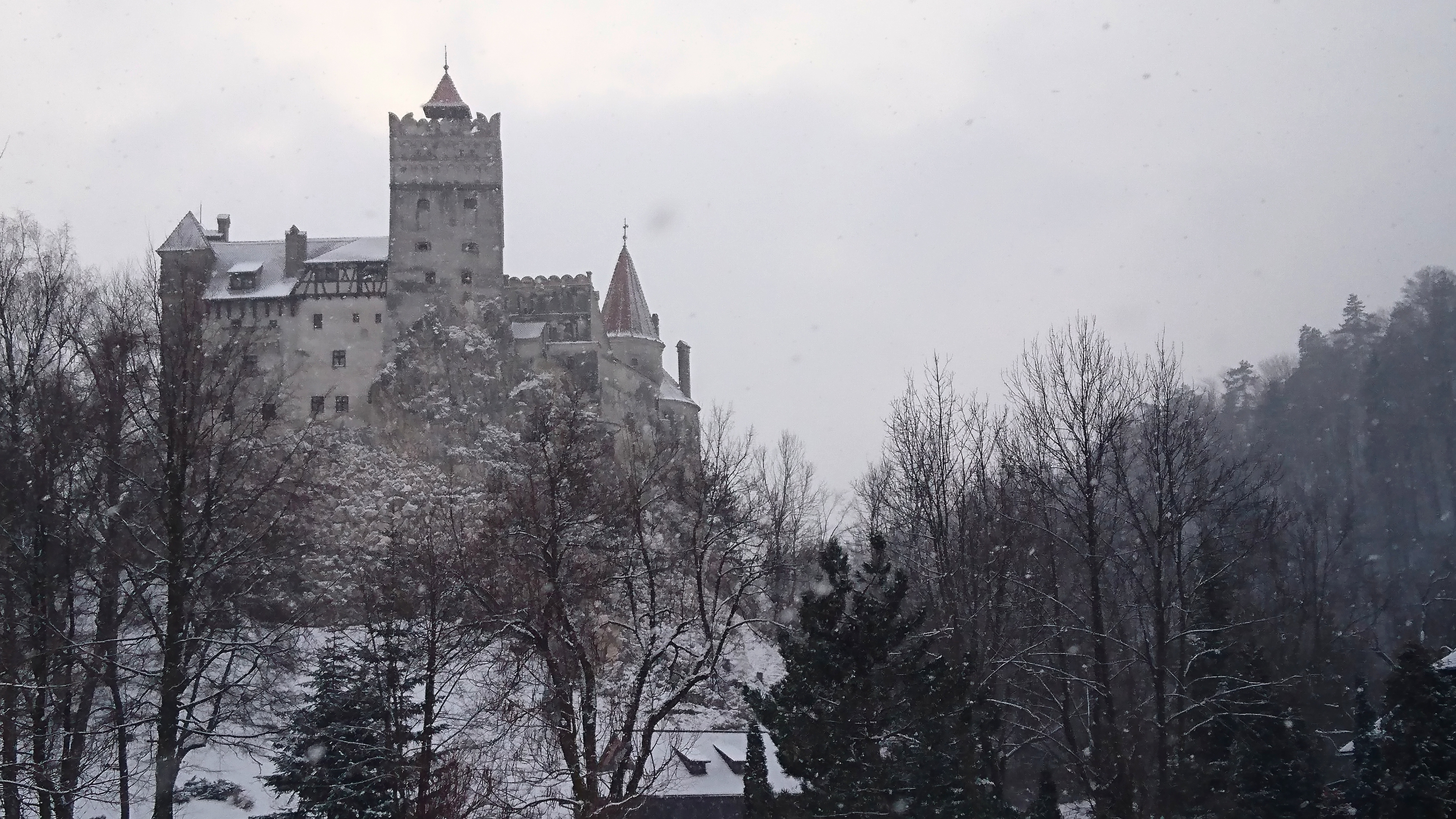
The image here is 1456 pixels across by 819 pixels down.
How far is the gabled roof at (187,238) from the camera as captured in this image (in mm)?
58281

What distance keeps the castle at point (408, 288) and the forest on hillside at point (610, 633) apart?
72.9ft

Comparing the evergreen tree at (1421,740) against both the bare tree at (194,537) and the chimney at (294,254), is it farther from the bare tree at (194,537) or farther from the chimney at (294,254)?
the chimney at (294,254)

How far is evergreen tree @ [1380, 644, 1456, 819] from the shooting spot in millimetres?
23188

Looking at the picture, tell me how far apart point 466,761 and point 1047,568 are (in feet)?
43.4

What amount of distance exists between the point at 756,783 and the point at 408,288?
43010mm

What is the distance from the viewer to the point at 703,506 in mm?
24234

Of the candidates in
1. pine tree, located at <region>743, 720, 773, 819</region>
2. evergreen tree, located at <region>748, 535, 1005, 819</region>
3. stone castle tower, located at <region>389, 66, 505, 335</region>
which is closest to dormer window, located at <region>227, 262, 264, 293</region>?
stone castle tower, located at <region>389, 66, 505, 335</region>

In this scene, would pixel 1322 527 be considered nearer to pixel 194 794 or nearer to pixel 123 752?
pixel 194 794

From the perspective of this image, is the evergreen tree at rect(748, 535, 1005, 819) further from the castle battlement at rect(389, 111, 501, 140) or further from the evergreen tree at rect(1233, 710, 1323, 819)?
the castle battlement at rect(389, 111, 501, 140)

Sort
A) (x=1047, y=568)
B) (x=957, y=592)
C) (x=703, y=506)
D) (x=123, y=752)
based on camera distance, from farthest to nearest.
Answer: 1. (x=1047, y=568)
2. (x=703, y=506)
3. (x=957, y=592)
4. (x=123, y=752)

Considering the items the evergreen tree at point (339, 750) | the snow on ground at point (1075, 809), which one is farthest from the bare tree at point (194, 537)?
the snow on ground at point (1075, 809)

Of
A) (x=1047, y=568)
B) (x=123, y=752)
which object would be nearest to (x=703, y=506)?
(x=1047, y=568)

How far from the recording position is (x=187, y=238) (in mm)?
58719

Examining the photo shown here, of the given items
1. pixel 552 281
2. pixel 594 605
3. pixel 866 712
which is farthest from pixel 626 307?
pixel 866 712
